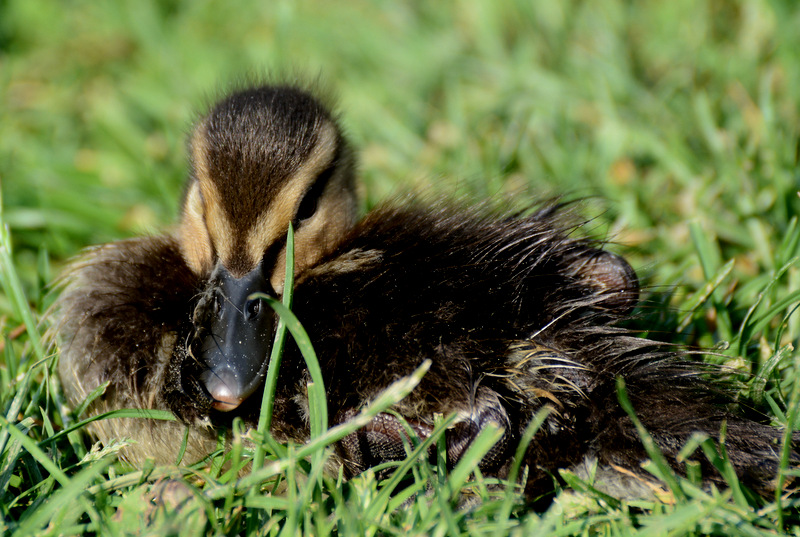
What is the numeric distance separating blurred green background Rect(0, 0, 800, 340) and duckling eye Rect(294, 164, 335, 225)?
0.28m

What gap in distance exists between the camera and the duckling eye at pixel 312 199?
1.95 m

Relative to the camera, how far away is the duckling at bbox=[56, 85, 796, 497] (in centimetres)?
152

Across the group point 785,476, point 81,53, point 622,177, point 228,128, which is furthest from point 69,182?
point 785,476

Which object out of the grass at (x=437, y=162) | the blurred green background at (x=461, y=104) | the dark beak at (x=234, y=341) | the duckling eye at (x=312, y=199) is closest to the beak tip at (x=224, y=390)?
the dark beak at (x=234, y=341)

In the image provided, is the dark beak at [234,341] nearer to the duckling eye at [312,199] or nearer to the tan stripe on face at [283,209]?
the tan stripe on face at [283,209]

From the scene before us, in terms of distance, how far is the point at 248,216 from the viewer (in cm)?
178

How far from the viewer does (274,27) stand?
13.3 ft

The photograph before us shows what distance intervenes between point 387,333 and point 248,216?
454mm

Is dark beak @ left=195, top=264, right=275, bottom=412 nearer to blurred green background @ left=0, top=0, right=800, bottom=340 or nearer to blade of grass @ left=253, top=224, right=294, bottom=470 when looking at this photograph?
blade of grass @ left=253, top=224, right=294, bottom=470

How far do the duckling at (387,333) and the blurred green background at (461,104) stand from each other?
1.08 feet

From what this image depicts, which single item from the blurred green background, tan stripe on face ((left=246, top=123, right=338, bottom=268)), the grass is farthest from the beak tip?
the blurred green background

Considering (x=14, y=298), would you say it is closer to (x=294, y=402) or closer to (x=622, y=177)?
(x=294, y=402)

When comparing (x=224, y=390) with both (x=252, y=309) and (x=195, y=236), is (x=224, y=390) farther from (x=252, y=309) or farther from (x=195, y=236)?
(x=195, y=236)

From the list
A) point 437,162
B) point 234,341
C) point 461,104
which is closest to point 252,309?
point 234,341
